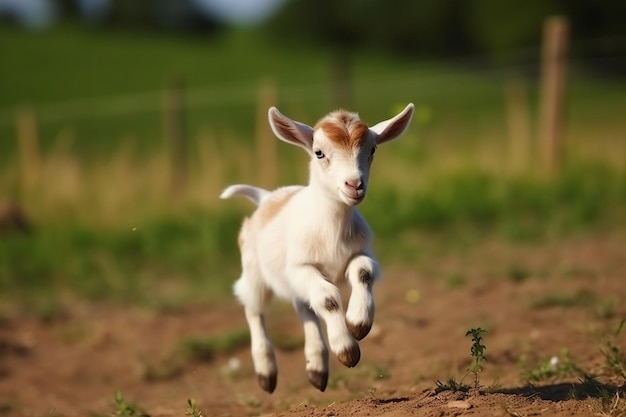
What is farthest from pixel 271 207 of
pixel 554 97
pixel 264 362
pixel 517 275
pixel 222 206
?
pixel 554 97

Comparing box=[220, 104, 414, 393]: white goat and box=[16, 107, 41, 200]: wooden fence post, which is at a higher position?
box=[16, 107, 41, 200]: wooden fence post

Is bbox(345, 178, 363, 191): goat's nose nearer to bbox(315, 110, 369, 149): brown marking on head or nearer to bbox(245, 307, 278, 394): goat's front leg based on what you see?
bbox(315, 110, 369, 149): brown marking on head

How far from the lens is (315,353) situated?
5.19 m

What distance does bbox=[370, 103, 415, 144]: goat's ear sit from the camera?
5020 millimetres

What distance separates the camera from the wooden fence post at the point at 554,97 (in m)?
13.1

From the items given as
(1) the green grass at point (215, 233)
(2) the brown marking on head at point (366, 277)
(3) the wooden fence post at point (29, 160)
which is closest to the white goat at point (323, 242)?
(2) the brown marking on head at point (366, 277)

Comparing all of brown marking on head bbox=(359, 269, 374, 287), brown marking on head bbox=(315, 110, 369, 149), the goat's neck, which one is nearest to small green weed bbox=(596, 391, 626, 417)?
brown marking on head bbox=(359, 269, 374, 287)

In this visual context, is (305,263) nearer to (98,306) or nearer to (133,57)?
(98,306)

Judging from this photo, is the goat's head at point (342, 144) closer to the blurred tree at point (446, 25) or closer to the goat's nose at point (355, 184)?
the goat's nose at point (355, 184)

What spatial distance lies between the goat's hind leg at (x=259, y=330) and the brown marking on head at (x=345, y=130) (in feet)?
4.06

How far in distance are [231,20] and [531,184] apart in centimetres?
5782

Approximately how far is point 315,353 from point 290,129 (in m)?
1.16

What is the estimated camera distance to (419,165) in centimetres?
1328

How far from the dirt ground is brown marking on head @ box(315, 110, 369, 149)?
124 centimetres
